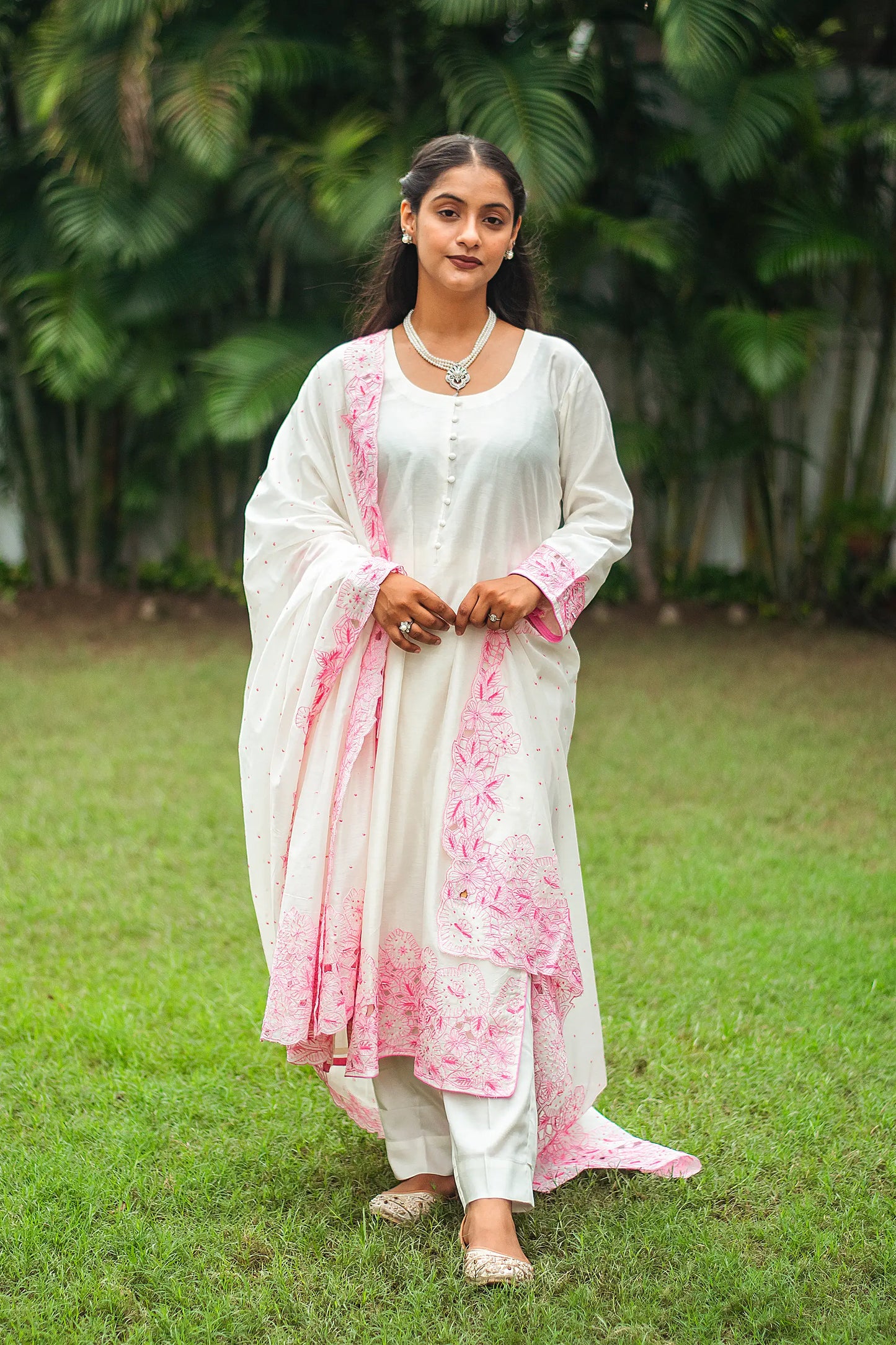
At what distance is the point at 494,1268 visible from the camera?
2.16 meters

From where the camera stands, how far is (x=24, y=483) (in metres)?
9.30

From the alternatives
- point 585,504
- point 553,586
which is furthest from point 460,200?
point 553,586

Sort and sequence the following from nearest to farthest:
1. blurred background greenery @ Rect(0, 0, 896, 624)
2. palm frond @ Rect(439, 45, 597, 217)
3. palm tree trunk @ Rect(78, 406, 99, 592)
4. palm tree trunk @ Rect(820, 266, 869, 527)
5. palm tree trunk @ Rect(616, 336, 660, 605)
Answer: palm frond @ Rect(439, 45, 597, 217), blurred background greenery @ Rect(0, 0, 896, 624), palm tree trunk @ Rect(820, 266, 869, 527), palm tree trunk @ Rect(616, 336, 660, 605), palm tree trunk @ Rect(78, 406, 99, 592)

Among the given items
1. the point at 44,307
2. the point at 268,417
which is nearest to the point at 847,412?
the point at 268,417

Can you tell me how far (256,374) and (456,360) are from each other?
18.4ft

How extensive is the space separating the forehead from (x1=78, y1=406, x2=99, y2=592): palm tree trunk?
6.98 m

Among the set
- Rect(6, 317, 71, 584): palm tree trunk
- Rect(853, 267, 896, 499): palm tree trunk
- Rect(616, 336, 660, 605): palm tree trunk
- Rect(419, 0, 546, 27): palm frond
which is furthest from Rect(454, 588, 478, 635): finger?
Rect(6, 317, 71, 584): palm tree trunk

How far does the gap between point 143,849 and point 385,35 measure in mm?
5690

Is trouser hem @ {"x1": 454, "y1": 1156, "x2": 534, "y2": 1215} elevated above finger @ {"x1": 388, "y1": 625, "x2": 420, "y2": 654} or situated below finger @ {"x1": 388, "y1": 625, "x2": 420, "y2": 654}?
below

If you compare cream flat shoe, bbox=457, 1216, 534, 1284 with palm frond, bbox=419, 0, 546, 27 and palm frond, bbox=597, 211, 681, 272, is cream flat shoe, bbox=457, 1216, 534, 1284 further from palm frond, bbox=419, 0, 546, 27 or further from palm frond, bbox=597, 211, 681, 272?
palm frond, bbox=419, 0, 546, 27

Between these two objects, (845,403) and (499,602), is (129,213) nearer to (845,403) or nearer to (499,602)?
(845,403)

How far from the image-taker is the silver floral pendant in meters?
2.43

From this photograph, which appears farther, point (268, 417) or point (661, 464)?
point (661, 464)

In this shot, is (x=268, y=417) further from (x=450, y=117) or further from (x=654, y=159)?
(x=654, y=159)
